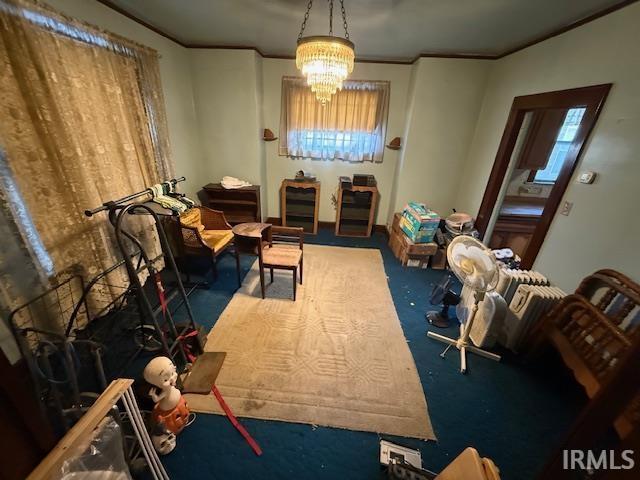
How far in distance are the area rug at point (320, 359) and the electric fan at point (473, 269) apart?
530mm

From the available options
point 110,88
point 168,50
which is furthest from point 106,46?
point 168,50

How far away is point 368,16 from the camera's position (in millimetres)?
2225

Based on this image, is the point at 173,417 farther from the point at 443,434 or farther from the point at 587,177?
the point at 587,177

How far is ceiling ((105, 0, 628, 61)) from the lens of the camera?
1.96 m

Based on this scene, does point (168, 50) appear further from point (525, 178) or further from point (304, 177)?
point (525, 178)

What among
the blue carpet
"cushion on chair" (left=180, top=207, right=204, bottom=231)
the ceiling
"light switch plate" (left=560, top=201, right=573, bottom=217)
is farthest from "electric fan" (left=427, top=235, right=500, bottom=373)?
"cushion on chair" (left=180, top=207, right=204, bottom=231)

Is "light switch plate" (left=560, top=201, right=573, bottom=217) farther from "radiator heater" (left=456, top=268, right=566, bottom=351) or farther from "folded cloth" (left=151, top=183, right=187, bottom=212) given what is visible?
"folded cloth" (left=151, top=183, right=187, bottom=212)

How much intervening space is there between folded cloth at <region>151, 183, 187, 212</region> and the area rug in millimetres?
1004

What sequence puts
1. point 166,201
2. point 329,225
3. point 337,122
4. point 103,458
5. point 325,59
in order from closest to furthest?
point 103,458 < point 325,59 < point 166,201 < point 337,122 < point 329,225

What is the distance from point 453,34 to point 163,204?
10.0ft

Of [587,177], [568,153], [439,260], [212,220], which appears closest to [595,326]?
[587,177]

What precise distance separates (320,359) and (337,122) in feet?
10.5

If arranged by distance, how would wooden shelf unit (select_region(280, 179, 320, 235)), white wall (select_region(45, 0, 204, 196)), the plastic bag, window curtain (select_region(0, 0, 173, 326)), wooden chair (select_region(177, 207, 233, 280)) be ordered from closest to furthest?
the plastic bag, window curtain (select_region(0, 0, 173, 326)), white wall (select_region(45, 0, 204, 196)), wooden chair (select_region(177, 207, 233, 280)), wooden shelf unit (select_region(280, 179, 320, 235))

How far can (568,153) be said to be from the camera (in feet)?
6.63
